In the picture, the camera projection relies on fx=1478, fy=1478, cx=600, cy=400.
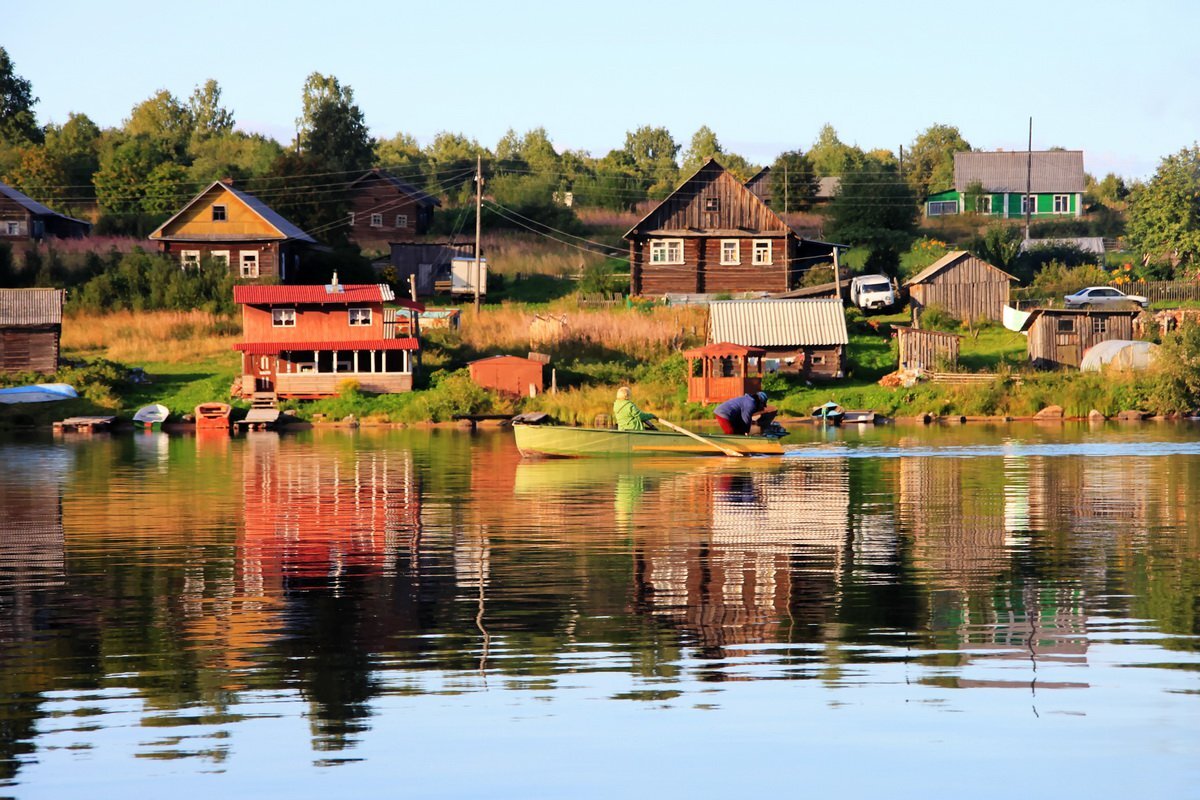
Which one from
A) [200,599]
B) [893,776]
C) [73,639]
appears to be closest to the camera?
[893,776]

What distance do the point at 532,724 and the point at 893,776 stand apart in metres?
3.17

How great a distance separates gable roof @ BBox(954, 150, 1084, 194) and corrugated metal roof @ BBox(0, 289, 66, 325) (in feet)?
226

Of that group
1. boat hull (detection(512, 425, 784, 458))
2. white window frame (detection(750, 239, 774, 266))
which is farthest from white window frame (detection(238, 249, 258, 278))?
boat hull (detection(512, 425, 784, 458))

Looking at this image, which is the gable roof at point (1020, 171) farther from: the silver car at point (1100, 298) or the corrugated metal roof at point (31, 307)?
the corrugated metal roof at point (31, 307)

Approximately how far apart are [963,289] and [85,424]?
3979 centimetres

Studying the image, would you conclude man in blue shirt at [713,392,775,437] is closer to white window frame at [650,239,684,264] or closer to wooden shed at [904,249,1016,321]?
wooden shed at [904,249,1016,321]

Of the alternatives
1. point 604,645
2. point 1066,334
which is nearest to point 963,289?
point 1066,334

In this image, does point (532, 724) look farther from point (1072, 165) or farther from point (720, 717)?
point (1072, 165)

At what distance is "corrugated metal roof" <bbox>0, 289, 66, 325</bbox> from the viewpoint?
59875 mm

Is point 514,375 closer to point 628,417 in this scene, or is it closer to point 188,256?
point 628,417

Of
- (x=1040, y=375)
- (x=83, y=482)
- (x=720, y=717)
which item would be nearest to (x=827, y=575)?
(x=720, y=717)

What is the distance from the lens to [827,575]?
20.0m

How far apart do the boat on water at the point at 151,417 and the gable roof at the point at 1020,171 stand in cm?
6989

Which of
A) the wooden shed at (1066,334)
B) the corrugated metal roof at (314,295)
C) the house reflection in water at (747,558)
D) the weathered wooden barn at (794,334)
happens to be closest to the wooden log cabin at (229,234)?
the corrugated metal roof at (314,295)
